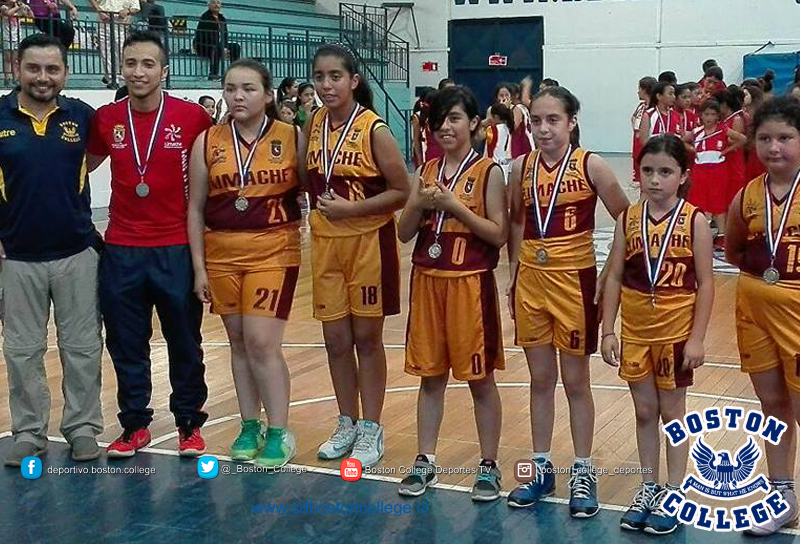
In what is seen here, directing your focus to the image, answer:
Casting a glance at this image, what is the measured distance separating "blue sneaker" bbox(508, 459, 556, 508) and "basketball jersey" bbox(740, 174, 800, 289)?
1.14 meters

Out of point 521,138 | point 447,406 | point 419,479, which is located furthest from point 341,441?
point 521,138

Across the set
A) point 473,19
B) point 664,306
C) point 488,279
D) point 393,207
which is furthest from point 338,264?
point 473,19

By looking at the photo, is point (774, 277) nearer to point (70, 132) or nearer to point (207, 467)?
point (207, 467)

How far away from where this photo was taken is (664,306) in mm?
3762

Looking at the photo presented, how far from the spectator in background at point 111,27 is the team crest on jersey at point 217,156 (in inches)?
386

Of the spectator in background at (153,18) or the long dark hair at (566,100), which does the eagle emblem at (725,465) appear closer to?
the long dark hair at (566,100)

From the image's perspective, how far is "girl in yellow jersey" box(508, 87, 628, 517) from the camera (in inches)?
156

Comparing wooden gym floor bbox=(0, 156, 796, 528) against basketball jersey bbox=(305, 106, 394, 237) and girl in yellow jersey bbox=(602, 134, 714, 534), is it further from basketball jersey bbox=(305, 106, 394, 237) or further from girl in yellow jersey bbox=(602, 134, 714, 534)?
basketball jersey bbox=(305, 106, 394, 237)

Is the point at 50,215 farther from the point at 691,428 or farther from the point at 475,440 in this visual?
the point at 691,428

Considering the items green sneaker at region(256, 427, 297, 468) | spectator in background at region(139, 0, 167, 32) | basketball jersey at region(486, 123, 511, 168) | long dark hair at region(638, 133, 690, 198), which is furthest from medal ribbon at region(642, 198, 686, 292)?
spectator in background at region(139, 0, 167, 32)

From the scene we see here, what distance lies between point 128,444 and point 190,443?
0.95 ft

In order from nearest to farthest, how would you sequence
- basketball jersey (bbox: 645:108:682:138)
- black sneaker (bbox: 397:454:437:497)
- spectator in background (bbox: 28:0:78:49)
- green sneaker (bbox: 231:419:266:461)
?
1. black sneaker (bbox: 397:454:437:497)
2. green sneaker (bbox: 231:419:266:461)
3. basketball jersey (bbox: 645:108:682:138)
4. spectator in background (bbox: 28:0:78:49)

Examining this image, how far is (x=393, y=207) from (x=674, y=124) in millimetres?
7600

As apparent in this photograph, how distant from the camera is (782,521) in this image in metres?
3.81
